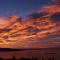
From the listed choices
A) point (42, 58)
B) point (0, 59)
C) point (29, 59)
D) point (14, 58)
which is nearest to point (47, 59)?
point (42, 58)

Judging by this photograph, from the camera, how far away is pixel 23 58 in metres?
17.3

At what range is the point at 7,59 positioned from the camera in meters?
16.5

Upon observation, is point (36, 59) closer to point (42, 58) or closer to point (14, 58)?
point (42, 58)

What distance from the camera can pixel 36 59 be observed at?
17047 mm

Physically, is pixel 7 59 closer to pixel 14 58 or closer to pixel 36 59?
pixel 14 58

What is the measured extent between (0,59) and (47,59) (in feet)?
14.9

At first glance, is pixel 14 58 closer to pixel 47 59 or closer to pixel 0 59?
pixel 0 59

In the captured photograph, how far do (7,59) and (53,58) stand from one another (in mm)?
4179

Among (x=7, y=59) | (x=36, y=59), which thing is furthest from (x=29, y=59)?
(x=7, y=59)

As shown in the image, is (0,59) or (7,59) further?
(0,59)

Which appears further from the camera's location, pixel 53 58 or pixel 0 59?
pixel 0 59

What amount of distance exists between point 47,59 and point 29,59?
66.5 inches

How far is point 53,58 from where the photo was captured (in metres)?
16.4

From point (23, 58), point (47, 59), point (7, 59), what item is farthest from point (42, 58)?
point (7, 59)
